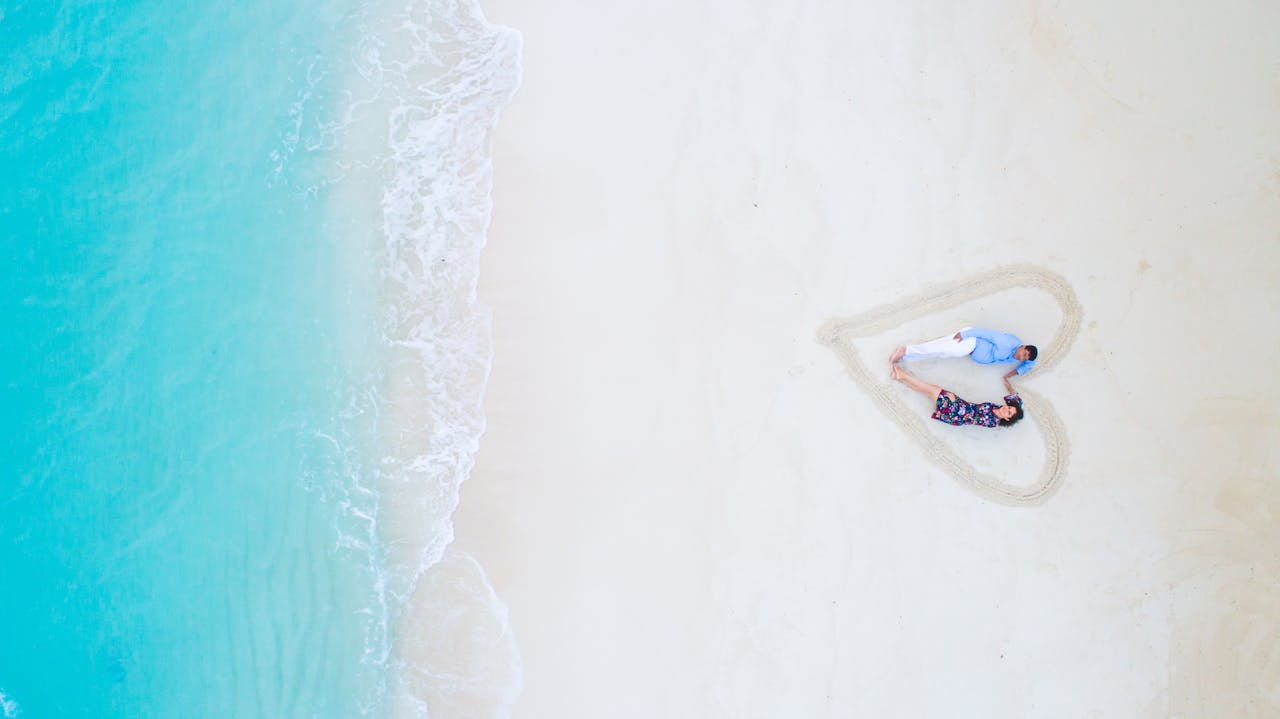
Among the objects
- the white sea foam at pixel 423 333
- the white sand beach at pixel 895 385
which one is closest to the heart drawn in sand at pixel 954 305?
the white sand beach at pixel 895 385

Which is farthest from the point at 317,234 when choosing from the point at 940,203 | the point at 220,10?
the point at 940,203

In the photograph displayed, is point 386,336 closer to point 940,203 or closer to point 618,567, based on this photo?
point 618,567

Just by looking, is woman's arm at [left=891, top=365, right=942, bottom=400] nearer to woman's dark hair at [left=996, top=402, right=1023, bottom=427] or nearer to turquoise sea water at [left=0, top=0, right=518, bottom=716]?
woman's dark hair at [left=996, top=402, right=1023, bottom=427]

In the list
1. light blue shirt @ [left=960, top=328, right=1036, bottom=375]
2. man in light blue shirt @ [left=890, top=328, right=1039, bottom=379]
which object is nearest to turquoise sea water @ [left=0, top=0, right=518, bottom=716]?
man in light blue shirt @ [left=890, top=328, right=1039, bottom=379]

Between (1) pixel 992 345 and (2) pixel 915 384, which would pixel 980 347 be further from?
(2) pixel 915 384

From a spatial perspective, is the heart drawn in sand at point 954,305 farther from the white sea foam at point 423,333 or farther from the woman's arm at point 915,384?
the white sea foam at point 423,333

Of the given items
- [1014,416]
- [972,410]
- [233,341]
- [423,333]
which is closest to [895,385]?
[972,410]
